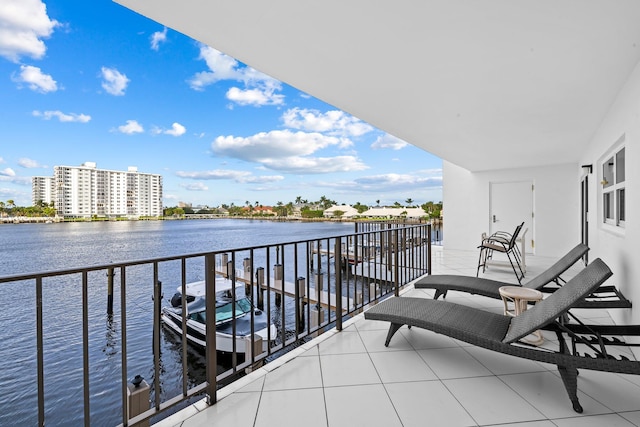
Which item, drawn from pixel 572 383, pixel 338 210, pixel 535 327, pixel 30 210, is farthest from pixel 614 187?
pixel 30 210

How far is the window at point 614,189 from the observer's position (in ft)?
9.95

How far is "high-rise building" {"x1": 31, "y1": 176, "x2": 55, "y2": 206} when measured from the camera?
30312 mm

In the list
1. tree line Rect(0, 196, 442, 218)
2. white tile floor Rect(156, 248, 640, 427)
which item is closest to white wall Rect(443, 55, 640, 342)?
white tile floor Rect(156, 248, 640, 427)

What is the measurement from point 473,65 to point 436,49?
45 cm

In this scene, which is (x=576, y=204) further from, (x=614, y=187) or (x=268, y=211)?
(x=268, y=211)

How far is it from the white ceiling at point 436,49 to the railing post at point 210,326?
57.0 inches

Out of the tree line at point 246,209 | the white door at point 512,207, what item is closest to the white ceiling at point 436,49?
the white door at point 512,207

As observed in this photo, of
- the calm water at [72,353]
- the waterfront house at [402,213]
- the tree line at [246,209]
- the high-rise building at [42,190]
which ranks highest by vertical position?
the high-rise building at [42,190]

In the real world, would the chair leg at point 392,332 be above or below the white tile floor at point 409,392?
above

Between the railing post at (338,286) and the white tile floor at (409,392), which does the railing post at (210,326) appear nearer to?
the white tile floor at (409,392)

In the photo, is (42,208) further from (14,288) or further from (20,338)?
(20,338)

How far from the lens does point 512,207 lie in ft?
25.4

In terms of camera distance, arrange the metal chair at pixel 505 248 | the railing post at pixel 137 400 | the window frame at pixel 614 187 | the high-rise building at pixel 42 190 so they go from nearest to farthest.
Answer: the railing post at pixel 137 400 < the window frame at pixel 614 187 < the metal chair at pixel 505 248 < the high-rise building at pixel 42 190

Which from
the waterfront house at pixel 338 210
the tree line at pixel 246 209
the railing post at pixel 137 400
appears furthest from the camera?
the waterfront house at pixel 338 210
